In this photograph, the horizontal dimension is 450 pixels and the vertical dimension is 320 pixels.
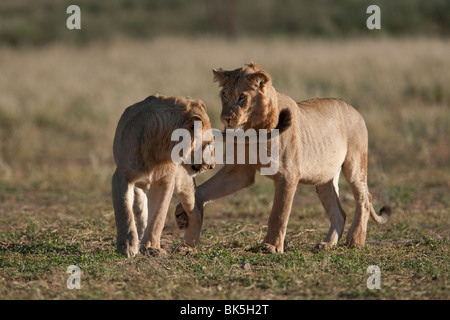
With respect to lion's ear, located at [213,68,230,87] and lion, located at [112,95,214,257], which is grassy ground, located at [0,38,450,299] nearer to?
lion, located at [112,95,214,257]

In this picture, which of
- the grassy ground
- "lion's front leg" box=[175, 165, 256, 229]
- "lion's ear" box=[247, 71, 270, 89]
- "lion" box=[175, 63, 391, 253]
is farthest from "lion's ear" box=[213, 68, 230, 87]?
the grassy ground

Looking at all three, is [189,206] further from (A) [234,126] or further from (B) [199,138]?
(A) [234,126]

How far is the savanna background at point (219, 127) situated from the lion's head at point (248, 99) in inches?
45.8

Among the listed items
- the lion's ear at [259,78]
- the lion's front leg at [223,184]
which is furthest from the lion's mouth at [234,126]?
the lion's front leg at [223,184]

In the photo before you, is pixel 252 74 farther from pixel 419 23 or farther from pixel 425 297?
pixel 419 23

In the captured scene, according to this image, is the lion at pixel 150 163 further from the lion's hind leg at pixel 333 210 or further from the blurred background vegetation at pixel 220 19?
the blurred background vegetation at pixel 220 19

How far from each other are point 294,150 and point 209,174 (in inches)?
218

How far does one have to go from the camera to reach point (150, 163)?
6254 millimetres

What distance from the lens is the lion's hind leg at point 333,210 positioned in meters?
7.43

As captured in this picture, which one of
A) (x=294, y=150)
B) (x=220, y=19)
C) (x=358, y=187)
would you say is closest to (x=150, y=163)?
(x=294, y=150)

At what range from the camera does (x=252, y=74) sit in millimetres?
6223

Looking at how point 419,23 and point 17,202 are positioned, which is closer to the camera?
point 17,202
